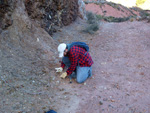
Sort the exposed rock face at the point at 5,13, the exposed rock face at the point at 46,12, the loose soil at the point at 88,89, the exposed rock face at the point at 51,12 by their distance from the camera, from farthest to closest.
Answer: the exposed rock face at the point at 51,12 → the exposed rock face at the point at 46,12 → the exposed rock face at the point at 5,13 → the loose soil at the point at 88,89

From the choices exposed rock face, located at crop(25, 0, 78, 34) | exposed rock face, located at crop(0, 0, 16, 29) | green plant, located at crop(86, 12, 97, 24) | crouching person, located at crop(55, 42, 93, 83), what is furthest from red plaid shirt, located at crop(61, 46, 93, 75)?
green plant, located at crop(86, 12, 97, 24)

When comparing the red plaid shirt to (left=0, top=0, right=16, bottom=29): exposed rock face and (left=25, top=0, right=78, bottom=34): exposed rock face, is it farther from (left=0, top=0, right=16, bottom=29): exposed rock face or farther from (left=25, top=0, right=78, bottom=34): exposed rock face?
(left=25, top=0, right=78, bottom=34): exposed rock face

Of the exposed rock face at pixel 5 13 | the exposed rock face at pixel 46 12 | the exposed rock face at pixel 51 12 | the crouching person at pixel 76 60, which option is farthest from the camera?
the exposed rock face at pixel 51 12

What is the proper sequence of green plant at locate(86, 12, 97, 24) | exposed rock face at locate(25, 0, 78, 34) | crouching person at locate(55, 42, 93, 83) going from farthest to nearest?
green plant at locate(86, 12, 97, 24) < exposed rock face at locate(25, 0, 78, 34) < crouching person at locate(55, 42, 93, 83)

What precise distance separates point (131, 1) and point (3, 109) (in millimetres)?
39356

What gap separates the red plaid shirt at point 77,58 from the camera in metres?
3.94

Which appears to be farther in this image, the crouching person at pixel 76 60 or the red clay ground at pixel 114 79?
the crouching person at pixel 76 60

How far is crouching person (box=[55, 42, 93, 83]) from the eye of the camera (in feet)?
12.9

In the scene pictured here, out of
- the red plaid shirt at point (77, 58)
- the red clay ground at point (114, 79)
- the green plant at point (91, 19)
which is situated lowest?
the red clay ground at point (114, 79)

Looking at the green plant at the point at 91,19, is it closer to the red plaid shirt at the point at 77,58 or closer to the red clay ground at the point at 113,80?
the red clay ground at the point at 113,80

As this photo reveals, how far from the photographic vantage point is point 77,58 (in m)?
4.03

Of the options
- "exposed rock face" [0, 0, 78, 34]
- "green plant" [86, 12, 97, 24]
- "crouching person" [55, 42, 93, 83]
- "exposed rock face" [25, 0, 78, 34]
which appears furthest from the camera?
"green plant" [86, 12, 97, 24]

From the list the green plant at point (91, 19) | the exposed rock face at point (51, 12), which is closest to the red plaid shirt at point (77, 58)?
the exposed rock face at point (51, 12)

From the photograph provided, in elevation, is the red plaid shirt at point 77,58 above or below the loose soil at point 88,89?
above
